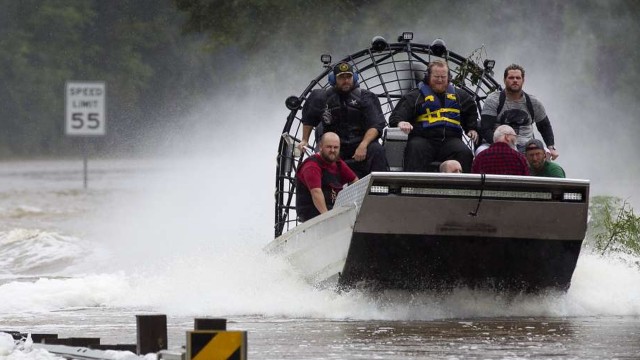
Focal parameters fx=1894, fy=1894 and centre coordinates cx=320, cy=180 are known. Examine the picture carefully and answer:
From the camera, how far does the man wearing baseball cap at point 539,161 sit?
15.2 m

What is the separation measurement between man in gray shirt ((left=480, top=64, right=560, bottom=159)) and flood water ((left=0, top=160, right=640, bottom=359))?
130cm

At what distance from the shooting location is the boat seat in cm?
1619

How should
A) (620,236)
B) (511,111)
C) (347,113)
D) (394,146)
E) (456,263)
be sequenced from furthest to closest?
(620,236)
(347,113)
(394,146)
(511,111)
(456,263)

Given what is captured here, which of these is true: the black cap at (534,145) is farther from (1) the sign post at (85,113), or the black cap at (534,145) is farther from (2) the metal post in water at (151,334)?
(1) the sign post at (85,113)

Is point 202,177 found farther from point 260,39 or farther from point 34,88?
point 34,88

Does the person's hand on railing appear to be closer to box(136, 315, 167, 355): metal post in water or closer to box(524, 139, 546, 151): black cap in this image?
box(524, 139, 546, 151): black cap

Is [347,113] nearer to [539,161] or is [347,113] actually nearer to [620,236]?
[539,161]

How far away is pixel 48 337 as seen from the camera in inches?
453

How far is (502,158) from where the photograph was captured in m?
14.6

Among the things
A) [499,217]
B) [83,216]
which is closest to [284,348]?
[499,217]

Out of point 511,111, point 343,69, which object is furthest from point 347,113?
point 511,111

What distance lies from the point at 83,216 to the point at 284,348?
23.0m

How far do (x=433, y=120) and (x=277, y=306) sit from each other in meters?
2.08

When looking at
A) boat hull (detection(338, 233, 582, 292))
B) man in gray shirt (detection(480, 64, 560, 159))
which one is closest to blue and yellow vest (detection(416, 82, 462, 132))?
man in gray shirt (detection(480, 64, 560, 159))
